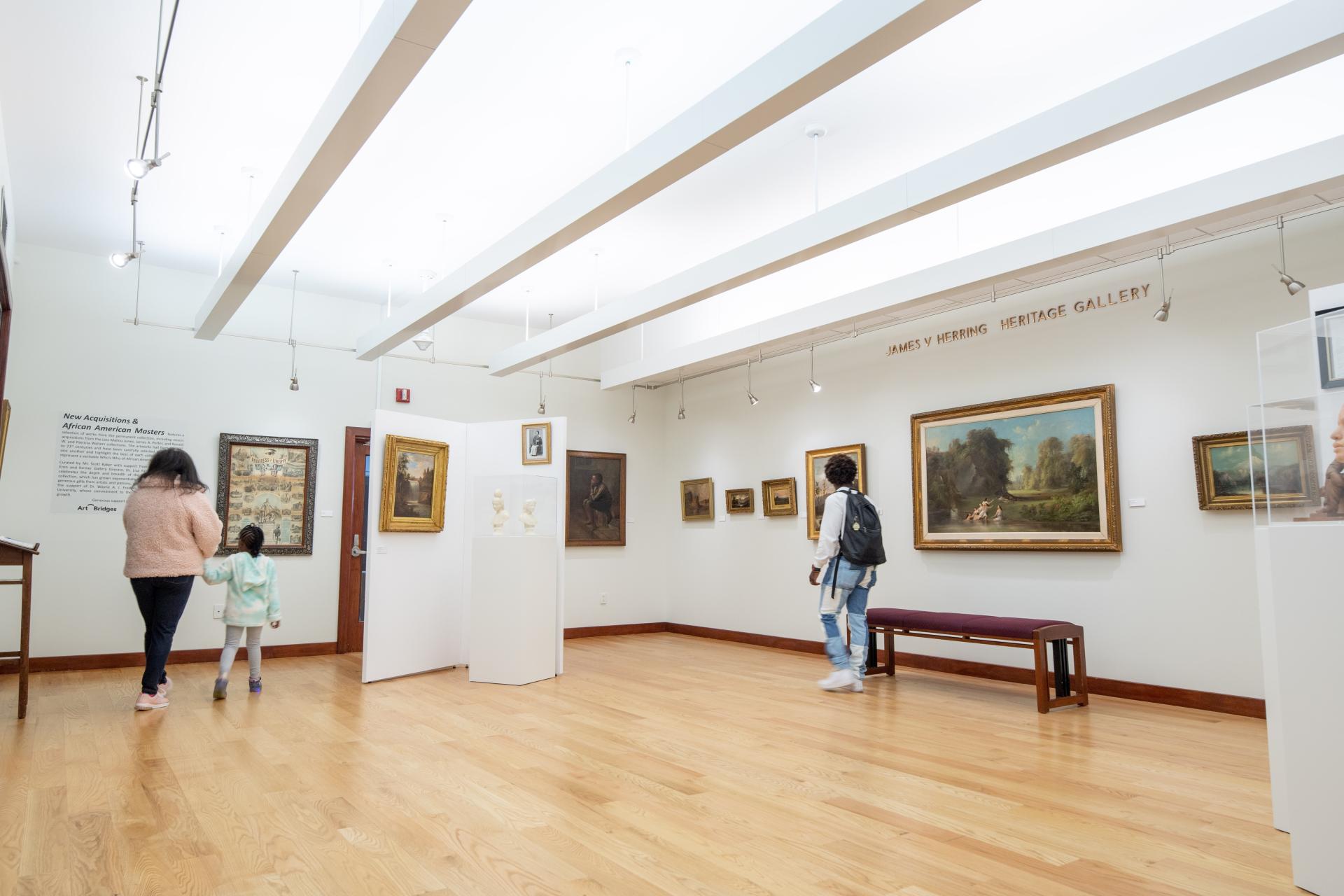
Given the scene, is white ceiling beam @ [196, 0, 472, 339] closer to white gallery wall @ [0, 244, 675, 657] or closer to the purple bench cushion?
white gallery wall @ [0, 244, 675, 657]

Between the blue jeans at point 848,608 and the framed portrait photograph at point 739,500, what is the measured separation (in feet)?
11.3

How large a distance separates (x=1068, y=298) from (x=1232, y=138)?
5.95 ft

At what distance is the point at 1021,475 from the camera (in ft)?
25.0

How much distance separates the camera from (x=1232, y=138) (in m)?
5.85

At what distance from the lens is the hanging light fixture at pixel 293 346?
947cm

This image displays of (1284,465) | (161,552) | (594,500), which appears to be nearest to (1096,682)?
(1284,465)

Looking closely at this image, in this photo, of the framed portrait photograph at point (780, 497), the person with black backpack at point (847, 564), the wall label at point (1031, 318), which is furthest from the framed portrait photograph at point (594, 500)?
the person with black backpack at point (847, 564)

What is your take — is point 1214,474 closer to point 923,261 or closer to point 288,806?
point 923,261

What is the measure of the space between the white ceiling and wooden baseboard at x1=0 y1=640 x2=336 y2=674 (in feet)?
13.5

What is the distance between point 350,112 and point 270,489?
246 inches

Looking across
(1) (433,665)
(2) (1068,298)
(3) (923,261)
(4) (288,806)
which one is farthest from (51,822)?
(2) (1068,298)

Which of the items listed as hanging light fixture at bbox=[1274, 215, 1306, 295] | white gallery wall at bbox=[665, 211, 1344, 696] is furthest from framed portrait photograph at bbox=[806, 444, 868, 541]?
hanging light fixture at bbox=[1274, 215, 1306, 295]

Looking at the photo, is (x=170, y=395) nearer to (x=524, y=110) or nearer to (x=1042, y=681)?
(x=524, y=110)

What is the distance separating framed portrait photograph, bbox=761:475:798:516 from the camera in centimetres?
1007
